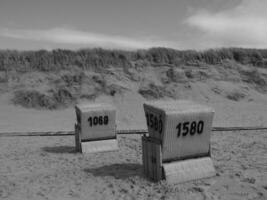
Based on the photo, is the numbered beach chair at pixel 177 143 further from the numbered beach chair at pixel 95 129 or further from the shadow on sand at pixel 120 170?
the numbered beach chair at pixel 95 129

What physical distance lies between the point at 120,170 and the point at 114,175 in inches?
15.1

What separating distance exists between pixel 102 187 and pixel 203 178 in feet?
5.64

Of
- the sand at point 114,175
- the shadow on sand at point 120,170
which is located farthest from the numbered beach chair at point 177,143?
the shadow on sand at point 120,170

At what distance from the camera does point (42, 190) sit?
5.78 metres

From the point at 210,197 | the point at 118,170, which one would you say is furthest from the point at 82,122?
the point at 210,197

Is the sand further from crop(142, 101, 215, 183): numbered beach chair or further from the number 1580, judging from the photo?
the number 1580

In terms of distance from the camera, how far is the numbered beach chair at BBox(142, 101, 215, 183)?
583 centimetres

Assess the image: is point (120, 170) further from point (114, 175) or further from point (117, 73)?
point (117, 73)

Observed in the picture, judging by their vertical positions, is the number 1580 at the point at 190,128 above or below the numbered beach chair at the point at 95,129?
above

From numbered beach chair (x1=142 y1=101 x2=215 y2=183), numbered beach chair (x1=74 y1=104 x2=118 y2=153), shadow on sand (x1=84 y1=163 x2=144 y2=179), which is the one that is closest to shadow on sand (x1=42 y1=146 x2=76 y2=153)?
numbered beach chair (x1=74 y1=104 x2=118 y2=153)

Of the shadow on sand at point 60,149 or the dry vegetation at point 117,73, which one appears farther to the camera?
the dry vegetation at point 117,73

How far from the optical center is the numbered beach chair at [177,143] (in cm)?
583

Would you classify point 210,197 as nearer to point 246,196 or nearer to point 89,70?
point 246,196

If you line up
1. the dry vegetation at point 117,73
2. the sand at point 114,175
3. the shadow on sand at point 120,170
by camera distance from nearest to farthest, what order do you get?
the sand at point 114,175, the shadow on sand at point 120,170, the dry vegetation at point 117,73
